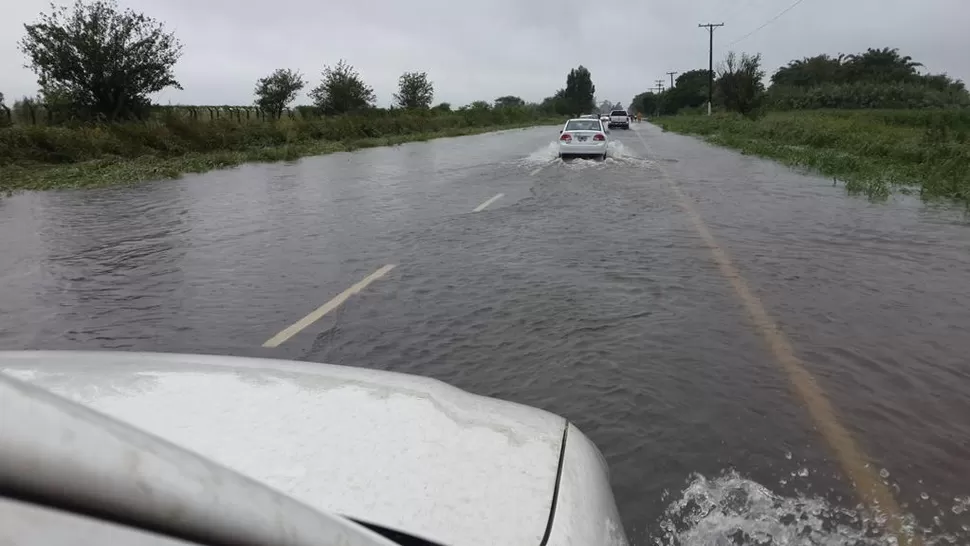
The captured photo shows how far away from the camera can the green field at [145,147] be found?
20.5 m

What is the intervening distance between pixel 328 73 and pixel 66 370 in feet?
185

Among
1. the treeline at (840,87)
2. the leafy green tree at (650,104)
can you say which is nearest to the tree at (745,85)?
the treeline at (840,87)

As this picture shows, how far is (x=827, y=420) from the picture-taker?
4.35m

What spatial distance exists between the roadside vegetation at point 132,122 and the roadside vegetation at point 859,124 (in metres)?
16.8

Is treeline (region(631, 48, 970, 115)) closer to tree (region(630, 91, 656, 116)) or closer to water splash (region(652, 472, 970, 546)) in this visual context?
tree (region(630, 91, 656, 116))

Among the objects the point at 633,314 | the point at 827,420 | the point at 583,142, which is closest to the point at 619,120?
the point at 583,142

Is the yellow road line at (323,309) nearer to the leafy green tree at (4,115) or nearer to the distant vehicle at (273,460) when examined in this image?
the distant vehicle at (273,460)

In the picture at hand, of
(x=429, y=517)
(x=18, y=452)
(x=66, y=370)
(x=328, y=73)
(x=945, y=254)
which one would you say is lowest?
(x=945, y=254)

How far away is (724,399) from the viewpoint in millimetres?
4645

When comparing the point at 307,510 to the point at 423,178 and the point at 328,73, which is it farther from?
the point at 328,73

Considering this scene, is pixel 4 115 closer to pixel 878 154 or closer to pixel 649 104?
pixel 878 154

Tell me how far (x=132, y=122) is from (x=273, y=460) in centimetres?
3185

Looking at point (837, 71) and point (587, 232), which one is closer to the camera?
point (587, 232)

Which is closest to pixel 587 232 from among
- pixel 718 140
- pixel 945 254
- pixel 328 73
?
pixel 945 254
